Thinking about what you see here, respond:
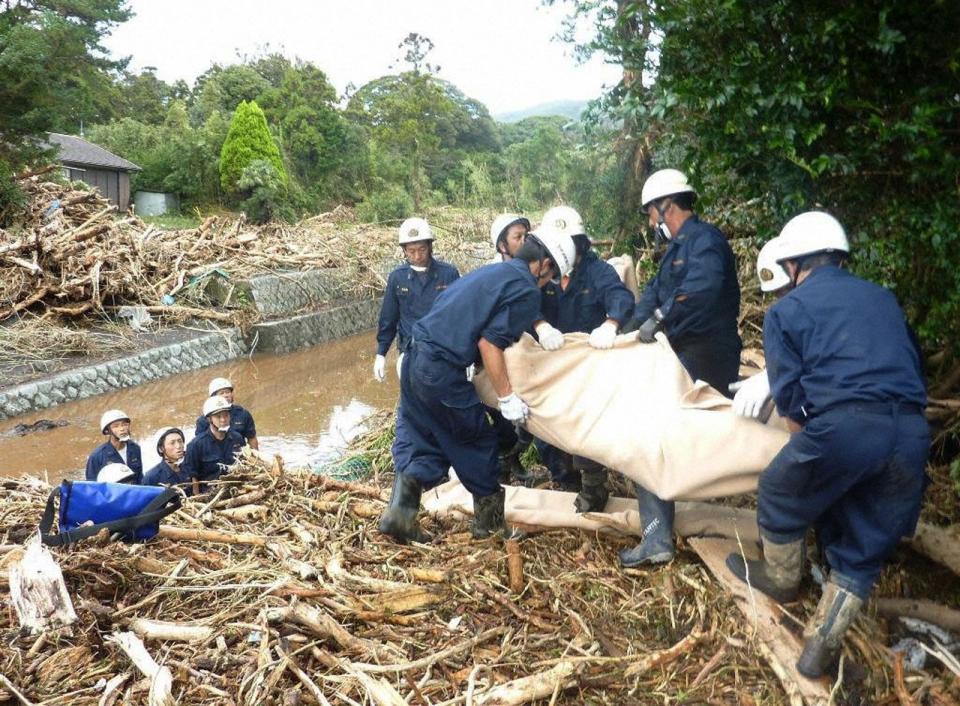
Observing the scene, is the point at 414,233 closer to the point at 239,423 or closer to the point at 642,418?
the point at 239,423

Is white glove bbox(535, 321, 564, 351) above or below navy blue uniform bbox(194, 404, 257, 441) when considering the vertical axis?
above

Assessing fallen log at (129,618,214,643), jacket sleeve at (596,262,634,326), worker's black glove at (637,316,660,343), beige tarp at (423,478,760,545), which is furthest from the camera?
jacket sleeve at (596,262,634,326)

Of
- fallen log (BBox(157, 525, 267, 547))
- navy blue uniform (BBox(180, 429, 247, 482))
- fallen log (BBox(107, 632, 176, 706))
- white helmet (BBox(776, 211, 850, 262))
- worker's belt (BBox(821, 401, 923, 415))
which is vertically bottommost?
navy blue uniform (BBox(180, 429, 247, 482))

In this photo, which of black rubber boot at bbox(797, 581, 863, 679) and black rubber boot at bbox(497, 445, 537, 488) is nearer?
black rubber boot at bbox(797, 581, 863, 679)

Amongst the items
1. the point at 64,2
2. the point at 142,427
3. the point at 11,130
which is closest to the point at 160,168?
the point at 64,2

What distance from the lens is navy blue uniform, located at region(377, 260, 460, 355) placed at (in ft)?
21.6

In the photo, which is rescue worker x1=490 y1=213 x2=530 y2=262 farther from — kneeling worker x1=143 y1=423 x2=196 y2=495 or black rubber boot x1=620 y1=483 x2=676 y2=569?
kneeling worker x1=143 y1=423 x2=196 y2=495

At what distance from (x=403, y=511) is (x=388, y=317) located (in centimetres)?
294

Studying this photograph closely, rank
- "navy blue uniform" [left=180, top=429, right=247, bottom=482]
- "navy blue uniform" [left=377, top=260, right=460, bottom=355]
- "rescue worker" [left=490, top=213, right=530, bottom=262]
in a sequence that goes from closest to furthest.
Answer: "rescue worker" [left=490, top=213, right=530, bottom=262] → "navy blue uniform" [left=180, top=429, right=247, bottom=482] → "navy blue uniform" [left=377, top=260, right=460, bottom=355]

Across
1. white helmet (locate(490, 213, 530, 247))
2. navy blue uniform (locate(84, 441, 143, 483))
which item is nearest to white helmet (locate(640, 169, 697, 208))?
white helmet (locate(490, 213, 530, 247))

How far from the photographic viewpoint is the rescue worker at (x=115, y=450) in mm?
5869

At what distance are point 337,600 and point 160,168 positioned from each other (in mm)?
28361

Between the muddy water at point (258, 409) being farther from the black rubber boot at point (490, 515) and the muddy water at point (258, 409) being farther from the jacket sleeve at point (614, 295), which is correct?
the black rubber boot at point (490, 515)

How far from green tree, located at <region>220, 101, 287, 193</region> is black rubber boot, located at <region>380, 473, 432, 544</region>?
2274 centimetres
